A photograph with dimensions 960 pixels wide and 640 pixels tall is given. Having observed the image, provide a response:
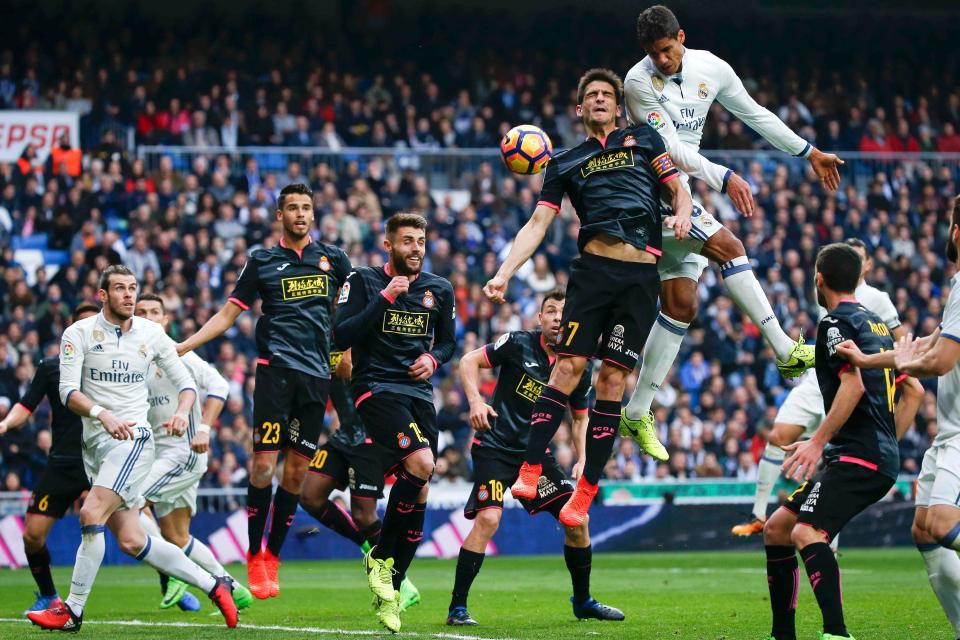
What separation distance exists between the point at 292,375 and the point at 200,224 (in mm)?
10725

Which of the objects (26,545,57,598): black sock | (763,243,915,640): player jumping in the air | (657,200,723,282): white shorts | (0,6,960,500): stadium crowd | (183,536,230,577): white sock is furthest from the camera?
(0,6,960,500): stadium crowd

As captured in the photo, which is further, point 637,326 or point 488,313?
point 488,313

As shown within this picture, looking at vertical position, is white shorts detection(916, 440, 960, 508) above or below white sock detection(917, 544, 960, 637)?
above

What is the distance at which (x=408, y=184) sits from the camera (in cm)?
2291

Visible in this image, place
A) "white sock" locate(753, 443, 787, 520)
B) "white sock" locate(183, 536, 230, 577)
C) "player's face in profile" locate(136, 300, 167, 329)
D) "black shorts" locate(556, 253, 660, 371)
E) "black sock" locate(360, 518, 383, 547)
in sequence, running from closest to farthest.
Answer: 1. "black shorts" locate(556, 253, 660, 371)
2. "white sock" locate(183, 536, 230, 577)
3. "black sock" locate(360, 518, 383, 547)
4. "player's face in profile" locate(136, 300, 167, 329)
5. "white sock" locate(753, 443, 787, 520)

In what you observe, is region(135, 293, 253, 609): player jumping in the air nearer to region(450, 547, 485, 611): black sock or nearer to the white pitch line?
the white pitch line

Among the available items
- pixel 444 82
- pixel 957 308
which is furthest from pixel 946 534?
pixel 444 82

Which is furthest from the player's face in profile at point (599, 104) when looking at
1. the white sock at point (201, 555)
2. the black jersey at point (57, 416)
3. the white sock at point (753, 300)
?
the white sock at point (201, 555)

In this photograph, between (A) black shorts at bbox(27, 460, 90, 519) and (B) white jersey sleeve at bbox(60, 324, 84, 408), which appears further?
(A) black shorts at bbox(27, 460, 90, 519)

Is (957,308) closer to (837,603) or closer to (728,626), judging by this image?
(837,603)

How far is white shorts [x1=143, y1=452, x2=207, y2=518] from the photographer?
37.4 ft

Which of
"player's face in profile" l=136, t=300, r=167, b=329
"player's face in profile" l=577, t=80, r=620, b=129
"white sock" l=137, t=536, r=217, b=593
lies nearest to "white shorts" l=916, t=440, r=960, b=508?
"player's face in profile" l=577, t=80, r=620, b=129

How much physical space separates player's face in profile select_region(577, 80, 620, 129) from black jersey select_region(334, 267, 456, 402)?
2118 mm

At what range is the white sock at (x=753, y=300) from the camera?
8766 millimetres
